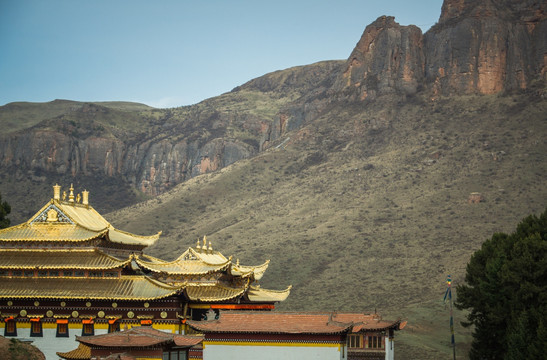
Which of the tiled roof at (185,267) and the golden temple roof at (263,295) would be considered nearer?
the tiled roof at (185,267)

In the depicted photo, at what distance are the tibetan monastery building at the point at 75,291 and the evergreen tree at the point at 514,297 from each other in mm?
17053

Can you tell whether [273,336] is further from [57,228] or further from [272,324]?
[57,228]

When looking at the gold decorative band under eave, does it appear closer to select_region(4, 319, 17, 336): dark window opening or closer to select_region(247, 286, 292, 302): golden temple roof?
select_region(247, 286, 292, 302): golden temple roof

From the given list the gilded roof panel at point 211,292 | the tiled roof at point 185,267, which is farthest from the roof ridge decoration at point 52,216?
the gilded roof panel at point 211,292

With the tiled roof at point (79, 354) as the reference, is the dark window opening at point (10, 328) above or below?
above

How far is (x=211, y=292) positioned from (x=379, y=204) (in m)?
79.7

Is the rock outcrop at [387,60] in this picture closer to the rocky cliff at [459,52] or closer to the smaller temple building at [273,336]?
the rocky cliff at [459,52]

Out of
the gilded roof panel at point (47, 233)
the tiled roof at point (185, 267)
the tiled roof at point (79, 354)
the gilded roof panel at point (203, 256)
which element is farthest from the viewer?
the gilded roof panel at point (203, 256)

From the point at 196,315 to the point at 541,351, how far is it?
20.0 metres

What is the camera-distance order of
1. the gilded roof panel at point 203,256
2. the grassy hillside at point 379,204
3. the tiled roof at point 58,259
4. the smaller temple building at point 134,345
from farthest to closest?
the grassy hillside at point 379,204, the gilded roof panel at point 203,256, the tiled roof at point 58,259, the smaller temple building at point 134,345

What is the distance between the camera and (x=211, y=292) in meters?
55.6

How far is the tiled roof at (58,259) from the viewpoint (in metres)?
52.9

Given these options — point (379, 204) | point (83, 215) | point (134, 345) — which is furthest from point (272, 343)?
point (379, 204)

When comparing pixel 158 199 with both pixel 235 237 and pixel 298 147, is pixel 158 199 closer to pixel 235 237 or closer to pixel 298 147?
pixel 298 147
